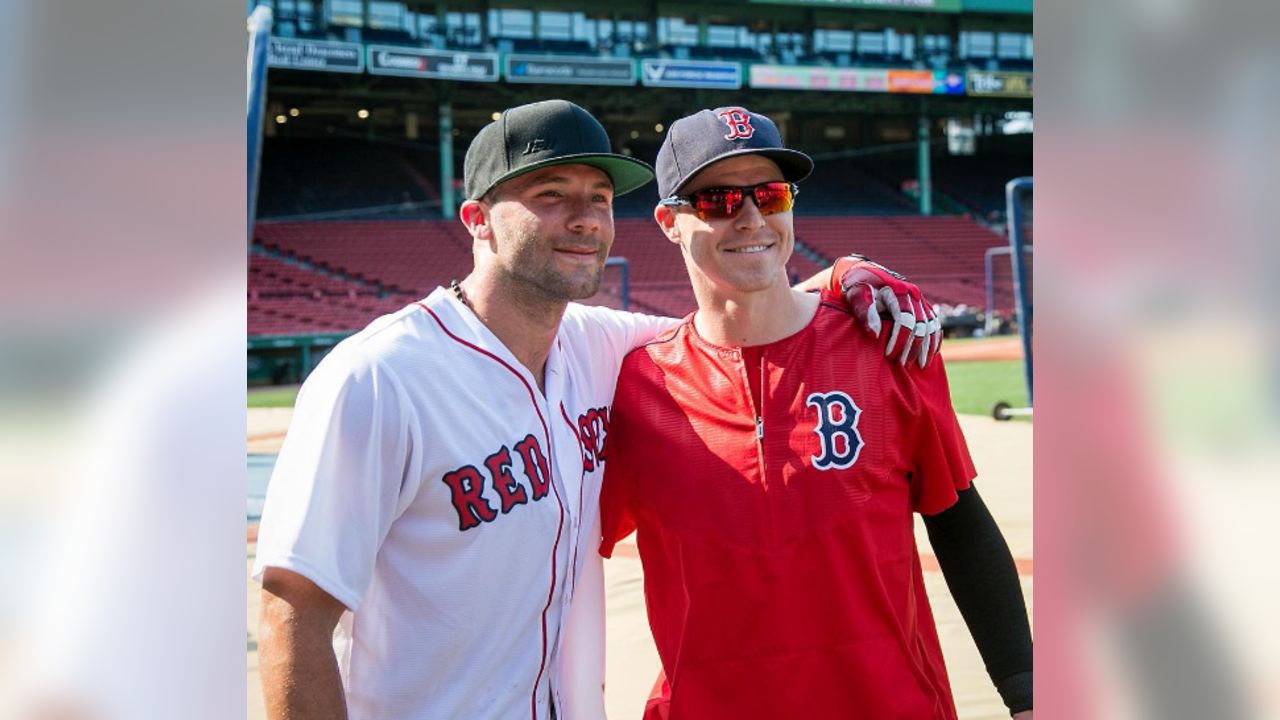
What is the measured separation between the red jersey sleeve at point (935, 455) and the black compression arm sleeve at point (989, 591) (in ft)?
0.26

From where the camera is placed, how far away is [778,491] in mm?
2217

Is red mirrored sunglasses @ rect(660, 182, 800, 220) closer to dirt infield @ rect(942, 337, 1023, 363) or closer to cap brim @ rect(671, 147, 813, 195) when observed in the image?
cap brim @ rect(671, 147, 813, 195)

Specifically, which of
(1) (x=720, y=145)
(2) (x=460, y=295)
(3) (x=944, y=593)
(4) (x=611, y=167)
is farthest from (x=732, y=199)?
(3) (x=944, y=593)

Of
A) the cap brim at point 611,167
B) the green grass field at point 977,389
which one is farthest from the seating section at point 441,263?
the cap brim at point 611,167

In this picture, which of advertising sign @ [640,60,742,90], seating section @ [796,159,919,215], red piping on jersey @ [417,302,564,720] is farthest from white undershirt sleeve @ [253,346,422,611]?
seating section @ [796,159,919,215]

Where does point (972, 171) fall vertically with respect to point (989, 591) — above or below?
above

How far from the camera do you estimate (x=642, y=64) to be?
31.2 m

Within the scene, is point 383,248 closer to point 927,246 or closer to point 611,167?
Result: point 927,246

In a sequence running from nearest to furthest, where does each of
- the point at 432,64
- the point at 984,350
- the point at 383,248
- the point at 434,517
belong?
the point at 434,517 → the point at 984,350 → the point at 432,64 → the point at 383,248

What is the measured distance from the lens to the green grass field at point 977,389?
Result: 49.2 feet

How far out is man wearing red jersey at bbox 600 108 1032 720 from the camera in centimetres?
217

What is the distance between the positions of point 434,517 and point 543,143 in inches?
34.0

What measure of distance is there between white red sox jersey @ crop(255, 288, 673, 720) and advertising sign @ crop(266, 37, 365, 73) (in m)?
28.4
